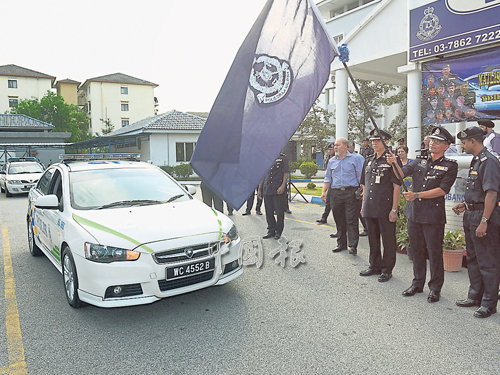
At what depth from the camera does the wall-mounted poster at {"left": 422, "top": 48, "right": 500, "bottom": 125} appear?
35.4 ft

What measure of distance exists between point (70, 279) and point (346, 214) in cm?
429

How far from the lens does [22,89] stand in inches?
2507

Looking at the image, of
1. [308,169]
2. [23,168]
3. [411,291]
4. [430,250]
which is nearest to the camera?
[430,250]

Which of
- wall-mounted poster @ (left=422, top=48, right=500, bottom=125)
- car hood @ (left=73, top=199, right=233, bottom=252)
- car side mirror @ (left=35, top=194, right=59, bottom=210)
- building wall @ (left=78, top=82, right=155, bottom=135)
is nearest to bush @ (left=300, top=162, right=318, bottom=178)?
wall-mounted poster @ (left=422, top=48, right=500, bottom=125)

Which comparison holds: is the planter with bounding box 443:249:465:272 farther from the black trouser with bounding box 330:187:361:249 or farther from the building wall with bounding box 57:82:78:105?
the building wall with bounding box 57:82:78:105

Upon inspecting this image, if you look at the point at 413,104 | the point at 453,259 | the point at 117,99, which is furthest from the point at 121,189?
the point at 117,99

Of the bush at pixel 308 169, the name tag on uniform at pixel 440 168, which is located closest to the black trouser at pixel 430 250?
the name tag on uniform at pixel 440 168

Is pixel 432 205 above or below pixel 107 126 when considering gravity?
below

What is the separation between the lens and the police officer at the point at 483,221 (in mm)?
3945

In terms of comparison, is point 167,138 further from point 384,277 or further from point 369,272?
point 384,277

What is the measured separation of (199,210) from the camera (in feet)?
16.0

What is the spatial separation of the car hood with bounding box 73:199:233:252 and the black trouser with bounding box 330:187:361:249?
2.61 m

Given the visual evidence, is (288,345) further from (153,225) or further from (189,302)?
(153,225)

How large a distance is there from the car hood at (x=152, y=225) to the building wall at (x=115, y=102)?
2586 inches
